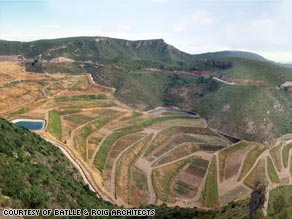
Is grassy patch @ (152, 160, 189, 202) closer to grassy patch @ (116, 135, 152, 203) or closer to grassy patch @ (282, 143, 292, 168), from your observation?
grassy patch @ (116, 135, 152, 203)

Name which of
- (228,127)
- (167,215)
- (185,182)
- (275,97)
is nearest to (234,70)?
(275,97)

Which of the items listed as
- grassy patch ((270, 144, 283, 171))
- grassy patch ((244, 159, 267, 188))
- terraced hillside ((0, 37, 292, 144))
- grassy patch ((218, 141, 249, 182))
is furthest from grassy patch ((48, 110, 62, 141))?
grassy patch ((270, 144, 283, 171))

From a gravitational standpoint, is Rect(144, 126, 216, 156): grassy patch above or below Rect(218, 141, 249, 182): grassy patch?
above

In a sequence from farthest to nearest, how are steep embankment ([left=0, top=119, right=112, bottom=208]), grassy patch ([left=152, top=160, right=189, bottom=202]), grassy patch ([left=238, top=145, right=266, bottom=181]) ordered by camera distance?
grassy patch ([left=238, top=145, right=266, bottom=181]), grassy patch ([left=152, top=160, right=189, bottom=202]), steep embankment ([left=0, top=119, right=112, bottom=208])

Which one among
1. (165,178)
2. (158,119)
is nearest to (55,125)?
(165,178)

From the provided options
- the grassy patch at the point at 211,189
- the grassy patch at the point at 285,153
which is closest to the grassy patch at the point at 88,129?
the grassy patch at the point at 211,189

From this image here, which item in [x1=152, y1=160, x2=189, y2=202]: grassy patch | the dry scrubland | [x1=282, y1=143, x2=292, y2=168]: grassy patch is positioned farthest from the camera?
[x1=282, y1=143, x2=292, y2=168]: grassy patch
